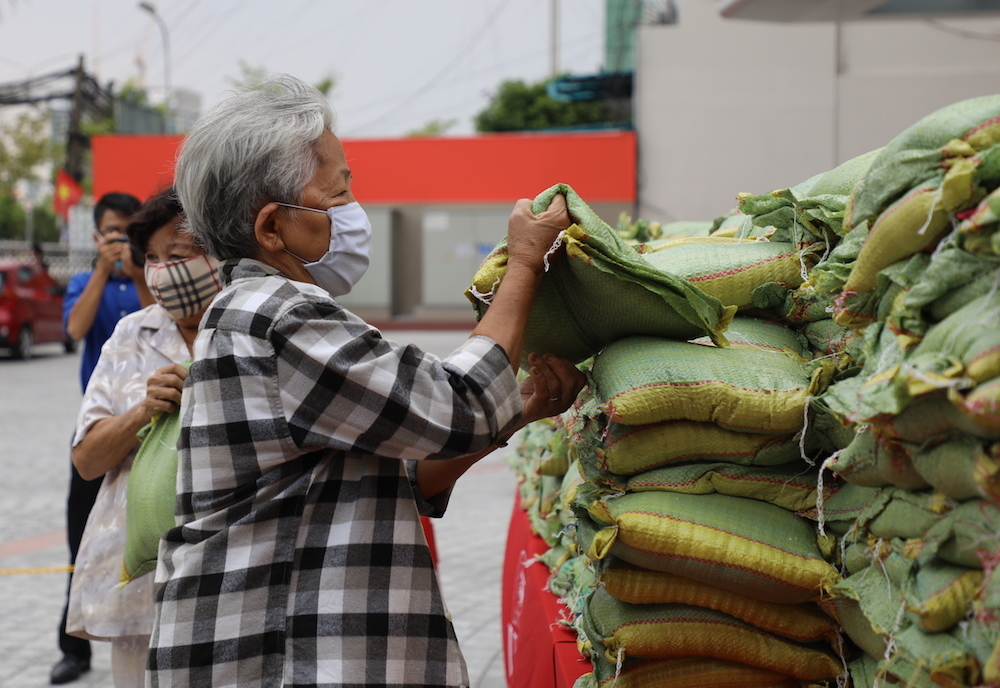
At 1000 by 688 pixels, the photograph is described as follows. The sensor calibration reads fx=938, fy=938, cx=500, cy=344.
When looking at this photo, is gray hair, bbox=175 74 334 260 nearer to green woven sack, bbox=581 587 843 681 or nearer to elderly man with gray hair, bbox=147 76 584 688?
elderly man with gray hair, bbox=147 76 584 688

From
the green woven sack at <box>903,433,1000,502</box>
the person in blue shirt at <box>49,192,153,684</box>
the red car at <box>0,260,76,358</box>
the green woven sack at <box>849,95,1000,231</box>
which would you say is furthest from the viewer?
the red car at <box>0,260,76,358</box>

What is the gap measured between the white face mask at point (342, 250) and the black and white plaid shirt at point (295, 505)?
0.13 metres

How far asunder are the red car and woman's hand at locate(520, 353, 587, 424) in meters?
14.1

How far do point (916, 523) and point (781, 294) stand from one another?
0.65 m

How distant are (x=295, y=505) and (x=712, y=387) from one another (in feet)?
2.49

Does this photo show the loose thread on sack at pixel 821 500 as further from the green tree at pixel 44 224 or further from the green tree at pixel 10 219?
the green tree at pixel 44 224

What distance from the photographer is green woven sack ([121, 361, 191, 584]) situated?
2.09m

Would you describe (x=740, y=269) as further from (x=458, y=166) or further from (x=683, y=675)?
(x=458, y=166)

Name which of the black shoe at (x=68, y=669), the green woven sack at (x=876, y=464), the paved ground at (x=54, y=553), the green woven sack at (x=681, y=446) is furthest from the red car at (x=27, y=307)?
the green woven sack at (x=876, y=464)

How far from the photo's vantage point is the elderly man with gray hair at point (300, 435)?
1.46 meters

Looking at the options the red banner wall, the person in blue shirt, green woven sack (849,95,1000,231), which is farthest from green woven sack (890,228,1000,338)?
the red banner wall

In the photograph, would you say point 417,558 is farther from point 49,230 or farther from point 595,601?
point 49,230

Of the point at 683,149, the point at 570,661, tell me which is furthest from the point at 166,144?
the point at 570,661

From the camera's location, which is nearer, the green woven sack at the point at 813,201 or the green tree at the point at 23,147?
the green woven sack at the point at 813,201
